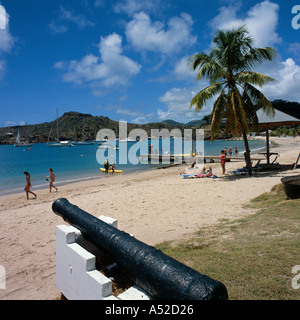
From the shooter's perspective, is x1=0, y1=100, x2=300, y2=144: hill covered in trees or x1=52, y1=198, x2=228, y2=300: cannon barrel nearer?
x1=52, y1=198, x2=228, y2=300: cannon barrel

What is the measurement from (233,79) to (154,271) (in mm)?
12646

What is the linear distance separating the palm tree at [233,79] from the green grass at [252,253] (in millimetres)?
7821

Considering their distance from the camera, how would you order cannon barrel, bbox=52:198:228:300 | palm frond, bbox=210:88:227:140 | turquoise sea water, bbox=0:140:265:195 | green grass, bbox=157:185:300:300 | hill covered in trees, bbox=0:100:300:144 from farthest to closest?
1. hill covered in trees, bbox=0:100:300:144
2. turquoise sea water, bbox=0:140:265:195
3. palm frond, bbox=210:88:227:140
4. green grass, bbox=157:185:300:300
5. cannon barrel, bbox=52:198:228:300

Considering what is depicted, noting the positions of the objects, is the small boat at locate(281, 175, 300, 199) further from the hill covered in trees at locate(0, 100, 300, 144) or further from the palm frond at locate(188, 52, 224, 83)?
the hill covered in trees at locate(0, 100, 300, 144)

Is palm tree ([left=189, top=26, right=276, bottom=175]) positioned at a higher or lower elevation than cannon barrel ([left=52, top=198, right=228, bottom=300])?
higher

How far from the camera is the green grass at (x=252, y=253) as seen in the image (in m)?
2.63

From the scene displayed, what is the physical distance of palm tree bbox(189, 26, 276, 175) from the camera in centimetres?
1222

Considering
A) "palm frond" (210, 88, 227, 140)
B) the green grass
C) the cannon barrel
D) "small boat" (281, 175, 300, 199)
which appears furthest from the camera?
"palm frond" (210, 88, 227, 140)

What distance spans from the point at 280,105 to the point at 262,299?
16.6m

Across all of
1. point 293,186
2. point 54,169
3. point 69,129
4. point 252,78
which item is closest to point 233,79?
point 252,78

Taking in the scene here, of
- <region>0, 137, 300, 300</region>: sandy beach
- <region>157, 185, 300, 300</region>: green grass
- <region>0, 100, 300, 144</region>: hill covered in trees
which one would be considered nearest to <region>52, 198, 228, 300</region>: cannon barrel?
<region>157, 185, 300, 300</region>: green grass

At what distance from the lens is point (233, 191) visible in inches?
377

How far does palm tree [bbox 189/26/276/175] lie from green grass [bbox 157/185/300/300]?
782 cm

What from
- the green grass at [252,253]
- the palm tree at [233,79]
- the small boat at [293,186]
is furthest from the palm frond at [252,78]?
the green grass at [252,253]
